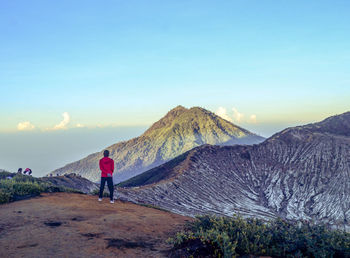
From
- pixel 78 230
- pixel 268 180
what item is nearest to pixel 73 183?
pixel 78 230

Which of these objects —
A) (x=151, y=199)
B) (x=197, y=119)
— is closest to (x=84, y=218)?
(x=151, y=199)

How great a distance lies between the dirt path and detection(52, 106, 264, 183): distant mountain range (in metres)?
108

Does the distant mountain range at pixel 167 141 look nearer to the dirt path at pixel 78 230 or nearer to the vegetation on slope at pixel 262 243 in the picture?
the dirt path at pixel 78 230

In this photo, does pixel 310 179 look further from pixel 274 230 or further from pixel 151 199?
pixel 274 230

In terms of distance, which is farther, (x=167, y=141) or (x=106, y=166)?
(x=167, y=141)

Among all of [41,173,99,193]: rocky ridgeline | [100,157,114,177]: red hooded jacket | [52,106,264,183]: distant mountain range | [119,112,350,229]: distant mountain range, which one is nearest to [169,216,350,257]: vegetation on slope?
[100,157,114,177]: red hooded jacket

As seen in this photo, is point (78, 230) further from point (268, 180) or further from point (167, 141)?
point (167, 141)

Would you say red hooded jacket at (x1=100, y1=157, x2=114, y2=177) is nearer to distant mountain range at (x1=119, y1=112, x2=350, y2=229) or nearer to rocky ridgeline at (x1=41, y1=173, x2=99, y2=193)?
distant mountain range at (x1=119, y1=112, x2=350, y2=229)

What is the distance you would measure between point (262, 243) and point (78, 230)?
5702mm

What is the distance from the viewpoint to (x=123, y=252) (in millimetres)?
7801

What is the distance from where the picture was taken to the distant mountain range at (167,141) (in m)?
130

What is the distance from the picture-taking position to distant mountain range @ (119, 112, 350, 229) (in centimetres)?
3722

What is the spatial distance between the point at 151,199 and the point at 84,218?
22931 mm

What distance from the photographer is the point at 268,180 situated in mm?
48375
